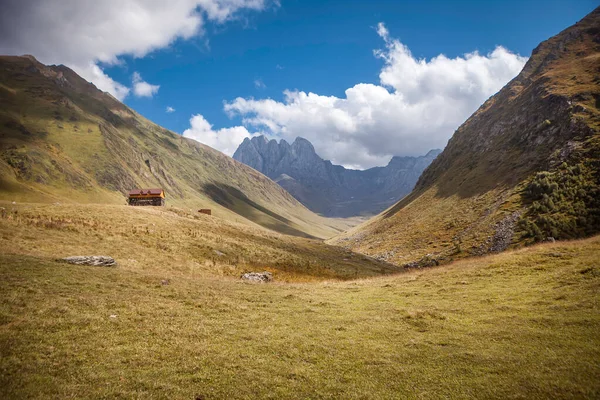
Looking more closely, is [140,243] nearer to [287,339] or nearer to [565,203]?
[287,339]

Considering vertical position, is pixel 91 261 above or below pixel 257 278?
above

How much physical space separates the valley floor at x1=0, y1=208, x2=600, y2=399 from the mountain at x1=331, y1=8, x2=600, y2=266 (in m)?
56.6

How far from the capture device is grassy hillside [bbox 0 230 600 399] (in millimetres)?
10531

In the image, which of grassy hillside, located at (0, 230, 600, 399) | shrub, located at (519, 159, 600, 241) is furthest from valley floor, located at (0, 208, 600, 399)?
shrub, located at (519, 159, 600, 241)

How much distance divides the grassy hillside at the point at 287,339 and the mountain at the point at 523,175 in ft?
181

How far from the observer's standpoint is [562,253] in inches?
1047

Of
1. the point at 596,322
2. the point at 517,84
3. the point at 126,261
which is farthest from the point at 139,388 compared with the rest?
the point at 517,84

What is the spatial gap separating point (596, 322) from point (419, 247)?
8238cm

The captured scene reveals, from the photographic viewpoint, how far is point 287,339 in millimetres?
15180

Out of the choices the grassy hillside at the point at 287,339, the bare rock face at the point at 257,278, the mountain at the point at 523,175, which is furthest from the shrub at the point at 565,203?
the bare rock face at the point at 257,278

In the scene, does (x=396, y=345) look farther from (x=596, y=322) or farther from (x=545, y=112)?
(x=545, y=112)

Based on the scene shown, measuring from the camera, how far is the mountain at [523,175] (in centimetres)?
6788

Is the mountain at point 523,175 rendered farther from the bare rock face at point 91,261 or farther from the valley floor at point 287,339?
the bare rock face at point 91,261

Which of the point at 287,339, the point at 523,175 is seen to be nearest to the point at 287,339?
the point at 287,339
